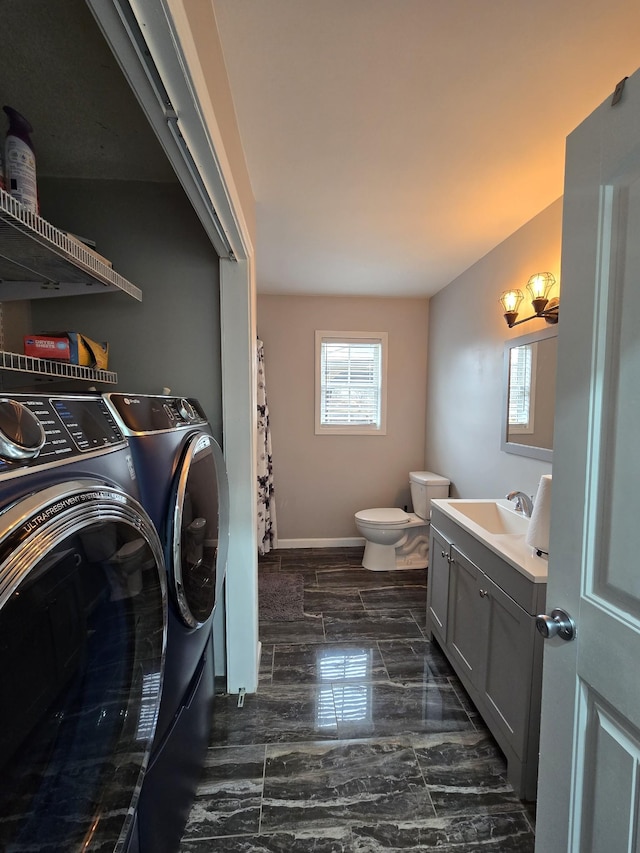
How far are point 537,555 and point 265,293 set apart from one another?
111 inches

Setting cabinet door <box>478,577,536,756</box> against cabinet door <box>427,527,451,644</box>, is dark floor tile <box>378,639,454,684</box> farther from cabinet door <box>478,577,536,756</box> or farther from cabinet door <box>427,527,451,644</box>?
cabinet door <box>478,577,536,756</box>

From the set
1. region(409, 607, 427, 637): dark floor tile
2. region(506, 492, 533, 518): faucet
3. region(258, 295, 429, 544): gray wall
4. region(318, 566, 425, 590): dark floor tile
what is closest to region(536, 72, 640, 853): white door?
region(506, 492, 533, 518): faucet


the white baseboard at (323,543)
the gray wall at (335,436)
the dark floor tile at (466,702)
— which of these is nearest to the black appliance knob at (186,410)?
the dark floor tile at (466,702)

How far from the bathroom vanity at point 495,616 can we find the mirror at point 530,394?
0.37 m

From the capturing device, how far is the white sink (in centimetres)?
196

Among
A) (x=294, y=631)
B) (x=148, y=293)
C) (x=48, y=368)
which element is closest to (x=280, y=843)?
(x=294, y=631)

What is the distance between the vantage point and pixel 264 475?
9.97 feet

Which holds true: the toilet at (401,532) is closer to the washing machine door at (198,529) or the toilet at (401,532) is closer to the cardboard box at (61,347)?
the washing machine door at (198,529)

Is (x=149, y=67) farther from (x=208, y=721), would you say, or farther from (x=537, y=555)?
(x=208, y=721)

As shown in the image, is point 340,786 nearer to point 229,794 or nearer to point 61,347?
point 229,794

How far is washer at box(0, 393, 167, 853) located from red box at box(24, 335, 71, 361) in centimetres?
46

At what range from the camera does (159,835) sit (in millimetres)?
869

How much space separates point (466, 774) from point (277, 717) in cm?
76

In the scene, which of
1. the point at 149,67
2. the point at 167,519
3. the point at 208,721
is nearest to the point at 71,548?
the point at 167,519
